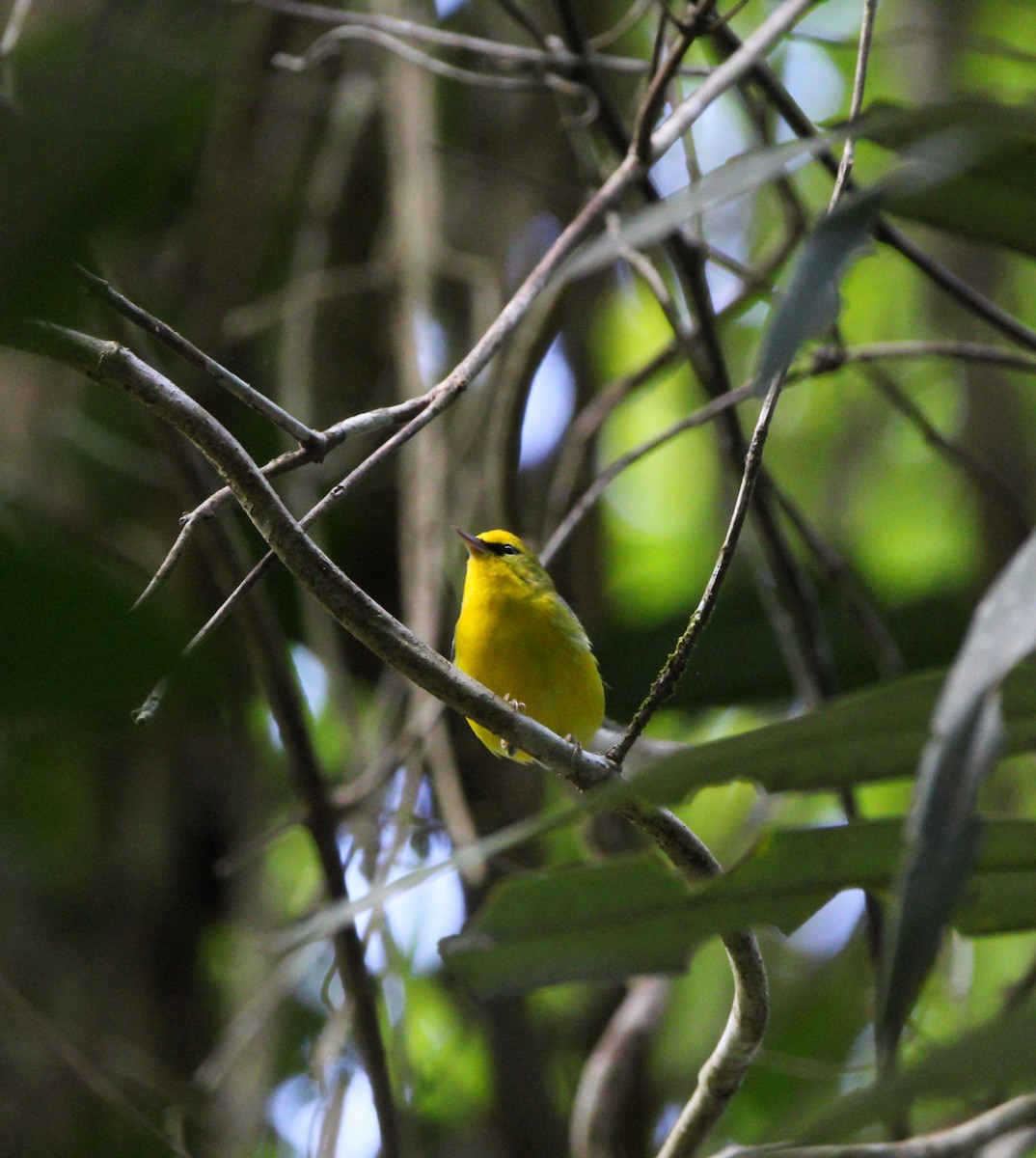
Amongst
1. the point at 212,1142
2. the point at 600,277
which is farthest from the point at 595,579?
the point at 212,1142

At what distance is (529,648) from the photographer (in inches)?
144

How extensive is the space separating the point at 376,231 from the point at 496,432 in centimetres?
220

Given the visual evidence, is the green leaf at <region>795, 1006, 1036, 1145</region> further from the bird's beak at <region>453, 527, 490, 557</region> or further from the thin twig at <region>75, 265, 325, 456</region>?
the bird's beak at <region>453, 527, 490, 557</region>

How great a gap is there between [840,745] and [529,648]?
2.59 meters

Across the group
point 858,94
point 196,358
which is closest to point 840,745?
point 196,358

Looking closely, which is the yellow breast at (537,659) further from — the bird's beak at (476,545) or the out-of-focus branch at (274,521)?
the out-of-focus branch at (274,521)

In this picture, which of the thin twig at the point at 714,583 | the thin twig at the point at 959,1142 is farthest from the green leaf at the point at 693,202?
the thin twig at the point at 959,1142

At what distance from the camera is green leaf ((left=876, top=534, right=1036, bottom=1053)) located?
0.72 meters

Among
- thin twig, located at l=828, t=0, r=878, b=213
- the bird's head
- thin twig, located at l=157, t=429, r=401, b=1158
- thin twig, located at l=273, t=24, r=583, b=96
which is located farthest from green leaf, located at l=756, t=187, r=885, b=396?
the bird's head

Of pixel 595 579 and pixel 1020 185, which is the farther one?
pixel 595 579

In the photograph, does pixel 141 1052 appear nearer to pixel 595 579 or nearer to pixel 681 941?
pixel 595 579

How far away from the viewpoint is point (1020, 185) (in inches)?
59.6

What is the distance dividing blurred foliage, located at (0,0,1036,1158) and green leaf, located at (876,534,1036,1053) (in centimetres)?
19

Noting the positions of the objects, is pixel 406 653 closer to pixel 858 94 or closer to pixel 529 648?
pixel 858 94
